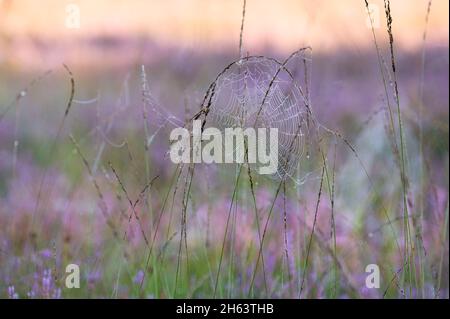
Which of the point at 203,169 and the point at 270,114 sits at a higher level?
the point at 270,114

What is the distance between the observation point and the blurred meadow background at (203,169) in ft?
10.1

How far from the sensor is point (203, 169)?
331cm

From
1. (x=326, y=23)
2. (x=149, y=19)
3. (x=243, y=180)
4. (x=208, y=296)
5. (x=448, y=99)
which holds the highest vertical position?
(x=149, y=19)

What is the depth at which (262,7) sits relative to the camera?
25.2 ft

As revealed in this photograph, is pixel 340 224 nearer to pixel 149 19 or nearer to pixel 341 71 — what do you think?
pixel 149 19

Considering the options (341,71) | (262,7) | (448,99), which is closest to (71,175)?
(448,99)

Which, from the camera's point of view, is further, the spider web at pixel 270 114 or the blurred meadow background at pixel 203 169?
the blurred meadow background at pixel 203 169

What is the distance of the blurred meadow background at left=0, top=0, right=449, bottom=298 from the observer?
307cm

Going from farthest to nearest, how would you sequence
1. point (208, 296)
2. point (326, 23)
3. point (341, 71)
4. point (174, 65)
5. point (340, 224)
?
1. point (341, 71)
2. point (174, 65)
3. point (326, 23)
4. point (340, 224)
5. point (208, 296)

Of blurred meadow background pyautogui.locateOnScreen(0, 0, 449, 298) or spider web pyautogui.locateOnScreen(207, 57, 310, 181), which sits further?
blurred meadow background pyautogui.locateOnScreen(0, 0, 449, 298)

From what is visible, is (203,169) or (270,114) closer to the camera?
(270,114)

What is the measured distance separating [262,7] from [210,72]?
116cm
